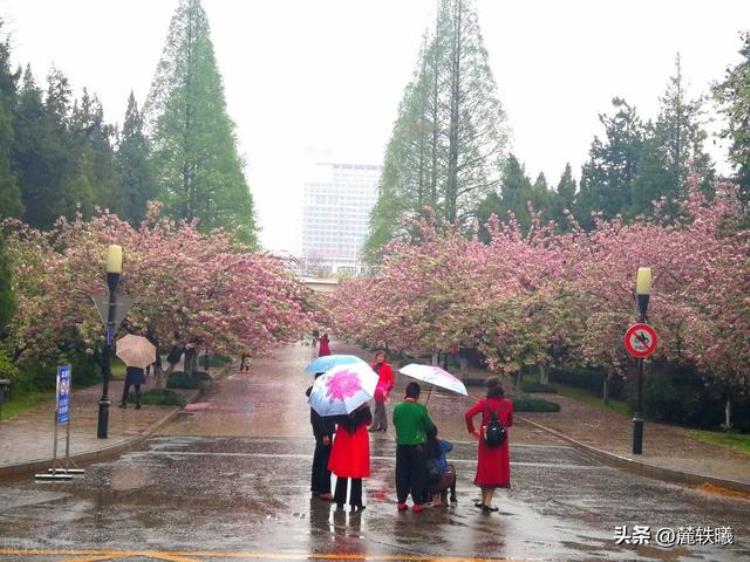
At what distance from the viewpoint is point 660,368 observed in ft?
95.0

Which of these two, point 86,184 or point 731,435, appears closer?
point 731,435

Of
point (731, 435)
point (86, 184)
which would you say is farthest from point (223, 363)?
point (731, 435)

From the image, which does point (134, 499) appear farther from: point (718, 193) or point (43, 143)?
point (43, 143)

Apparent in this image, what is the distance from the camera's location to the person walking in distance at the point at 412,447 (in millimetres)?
12125

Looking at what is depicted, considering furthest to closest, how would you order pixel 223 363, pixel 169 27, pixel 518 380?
1. pixel 169 27
2. pixel 223 363
3. pixel 518 380

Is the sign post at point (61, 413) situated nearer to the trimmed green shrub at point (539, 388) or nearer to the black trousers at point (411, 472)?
the black trousers at point (411, 472)

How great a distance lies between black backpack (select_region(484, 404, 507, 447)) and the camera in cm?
1226

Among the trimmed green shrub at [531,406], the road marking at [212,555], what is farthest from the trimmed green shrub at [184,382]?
the road marking at [212,555]

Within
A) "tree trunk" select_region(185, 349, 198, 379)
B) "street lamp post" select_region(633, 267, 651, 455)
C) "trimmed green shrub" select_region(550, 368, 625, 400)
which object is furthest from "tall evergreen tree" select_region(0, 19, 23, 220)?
"street lamp post" select_region(633, 267, 651, 455)

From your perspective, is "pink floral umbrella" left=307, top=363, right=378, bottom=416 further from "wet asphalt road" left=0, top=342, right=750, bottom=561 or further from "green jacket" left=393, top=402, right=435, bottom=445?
"wet asphalt road" left=0, top=342, right=750, bottom=561

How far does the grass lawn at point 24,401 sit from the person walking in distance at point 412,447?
12.4 metres

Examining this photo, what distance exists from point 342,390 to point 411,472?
1.33m

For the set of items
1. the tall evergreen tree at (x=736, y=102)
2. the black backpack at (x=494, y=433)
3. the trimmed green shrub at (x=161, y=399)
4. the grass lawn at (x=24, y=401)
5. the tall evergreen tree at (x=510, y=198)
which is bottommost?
the grass lawn at (x=24, y=401)

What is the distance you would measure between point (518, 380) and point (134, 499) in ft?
65.9
